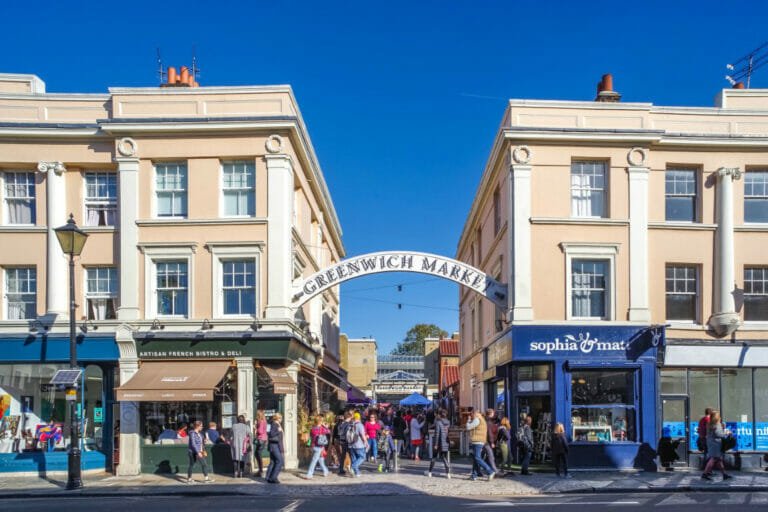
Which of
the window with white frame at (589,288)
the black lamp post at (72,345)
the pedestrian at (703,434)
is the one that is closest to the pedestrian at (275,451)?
the black lamp post at (72,345)

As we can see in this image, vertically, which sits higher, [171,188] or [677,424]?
[171,188]

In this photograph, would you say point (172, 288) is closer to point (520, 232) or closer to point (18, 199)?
point (18, 199)

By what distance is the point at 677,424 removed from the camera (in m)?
21.8

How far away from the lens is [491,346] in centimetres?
2606

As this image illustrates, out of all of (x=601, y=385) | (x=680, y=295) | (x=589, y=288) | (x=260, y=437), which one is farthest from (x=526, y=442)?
(x=260, y=437)

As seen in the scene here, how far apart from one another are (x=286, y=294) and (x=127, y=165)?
5.75m

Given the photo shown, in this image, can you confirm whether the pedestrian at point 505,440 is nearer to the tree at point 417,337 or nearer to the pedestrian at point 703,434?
the pedestrian at point 703,434

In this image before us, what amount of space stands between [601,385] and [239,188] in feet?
37.8

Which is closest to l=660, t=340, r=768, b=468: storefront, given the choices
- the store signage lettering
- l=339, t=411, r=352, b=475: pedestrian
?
the store signage lettering

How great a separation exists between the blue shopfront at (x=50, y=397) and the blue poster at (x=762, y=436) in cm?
1797

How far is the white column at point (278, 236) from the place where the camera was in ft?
70.7

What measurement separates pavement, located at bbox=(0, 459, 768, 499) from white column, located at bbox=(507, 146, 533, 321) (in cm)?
474

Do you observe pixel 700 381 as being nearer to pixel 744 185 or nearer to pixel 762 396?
pixel 762 396

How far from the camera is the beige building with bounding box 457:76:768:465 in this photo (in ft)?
70.6
